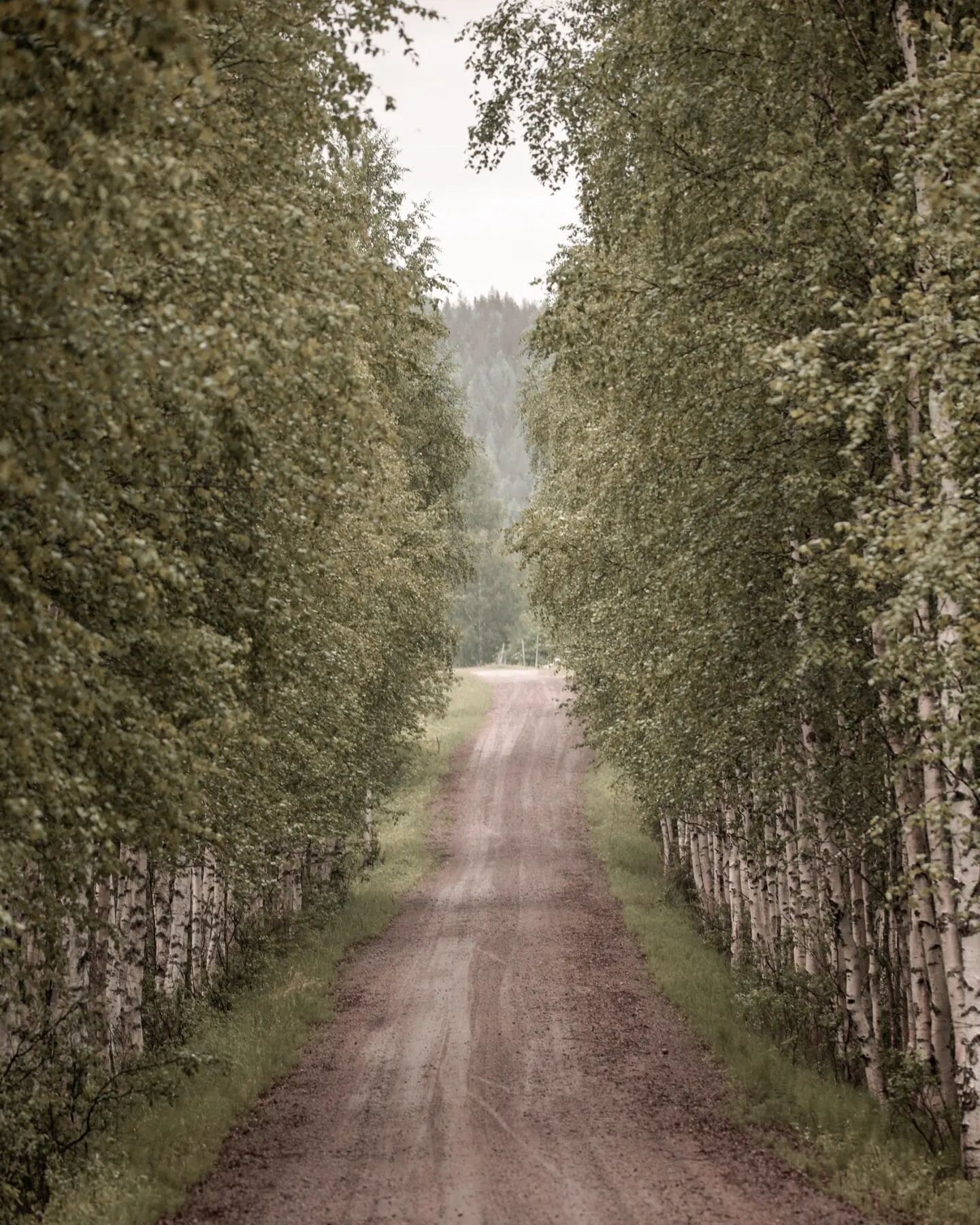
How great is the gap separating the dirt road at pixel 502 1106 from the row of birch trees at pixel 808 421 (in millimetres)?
2238

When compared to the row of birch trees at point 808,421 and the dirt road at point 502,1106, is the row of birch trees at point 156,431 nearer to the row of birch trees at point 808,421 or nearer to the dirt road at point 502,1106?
the dirt road at point 502,1106

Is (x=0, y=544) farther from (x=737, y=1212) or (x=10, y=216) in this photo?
(x=737, y=1212)

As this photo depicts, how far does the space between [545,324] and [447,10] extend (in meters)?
3.34

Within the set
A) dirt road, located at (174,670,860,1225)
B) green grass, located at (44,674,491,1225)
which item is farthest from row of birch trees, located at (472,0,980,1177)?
green grass, located at (44,674,491,1225)

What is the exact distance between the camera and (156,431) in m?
8.04

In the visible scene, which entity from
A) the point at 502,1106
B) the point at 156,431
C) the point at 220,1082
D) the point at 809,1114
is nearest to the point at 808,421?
the point at 156,431

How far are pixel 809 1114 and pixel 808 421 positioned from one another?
771 centimetres

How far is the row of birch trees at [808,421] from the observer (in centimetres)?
910

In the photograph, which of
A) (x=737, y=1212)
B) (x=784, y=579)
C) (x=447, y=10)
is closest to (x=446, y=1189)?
(x=737, y=1212)

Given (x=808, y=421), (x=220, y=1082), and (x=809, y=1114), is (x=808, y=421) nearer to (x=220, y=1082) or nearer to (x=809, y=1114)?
(x=809, y=1114)

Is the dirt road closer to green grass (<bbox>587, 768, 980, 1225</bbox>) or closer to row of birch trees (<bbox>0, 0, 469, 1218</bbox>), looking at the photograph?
green grass (<bbox>587, 768, 980, 1225</bbox>)

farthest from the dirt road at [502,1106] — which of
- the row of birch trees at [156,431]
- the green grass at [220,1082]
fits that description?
the row of birch trees at [156,431]

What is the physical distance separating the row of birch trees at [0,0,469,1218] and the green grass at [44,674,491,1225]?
1.84 feet

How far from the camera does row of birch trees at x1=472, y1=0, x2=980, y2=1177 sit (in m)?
9.10
